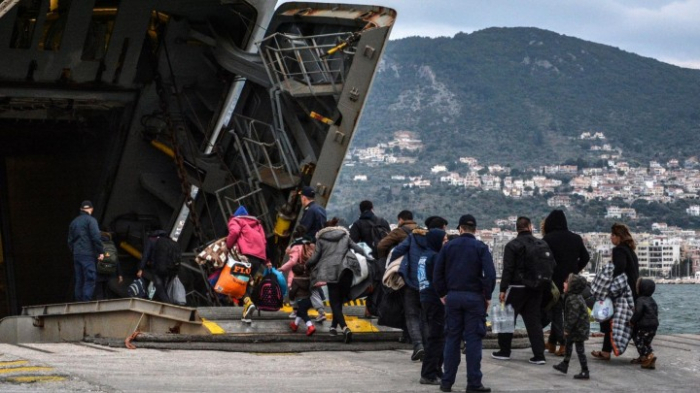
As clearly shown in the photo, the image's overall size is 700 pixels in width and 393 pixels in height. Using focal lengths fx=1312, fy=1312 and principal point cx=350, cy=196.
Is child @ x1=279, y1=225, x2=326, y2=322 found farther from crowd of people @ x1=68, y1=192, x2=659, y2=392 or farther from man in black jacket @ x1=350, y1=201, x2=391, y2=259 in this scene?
man in black jacket @ x1=350, y1=201, x2=391, y2=259

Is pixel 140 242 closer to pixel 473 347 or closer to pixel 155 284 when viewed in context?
pixel 155 284

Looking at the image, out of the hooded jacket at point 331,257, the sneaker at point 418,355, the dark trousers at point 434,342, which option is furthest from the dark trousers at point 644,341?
the hooded jacket at point 331,257

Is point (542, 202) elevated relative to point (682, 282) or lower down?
elevated

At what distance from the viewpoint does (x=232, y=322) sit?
14602mm

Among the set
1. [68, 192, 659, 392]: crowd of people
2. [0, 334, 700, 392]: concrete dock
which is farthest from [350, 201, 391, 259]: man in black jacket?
[0, 334, 700, 392]: concrete dock

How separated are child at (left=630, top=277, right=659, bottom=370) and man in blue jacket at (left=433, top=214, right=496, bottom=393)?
2502 millimetres

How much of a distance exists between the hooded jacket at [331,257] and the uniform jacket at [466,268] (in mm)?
2739

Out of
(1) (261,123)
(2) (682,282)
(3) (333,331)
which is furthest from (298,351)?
(2) (682,282)

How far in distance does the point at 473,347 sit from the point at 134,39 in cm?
991

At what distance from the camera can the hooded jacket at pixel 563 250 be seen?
13727mm

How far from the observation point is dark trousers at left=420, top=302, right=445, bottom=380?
A: 1145cm

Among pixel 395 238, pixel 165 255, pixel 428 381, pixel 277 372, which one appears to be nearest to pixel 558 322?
pixel 395 238

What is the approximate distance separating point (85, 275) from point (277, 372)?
16.3 ft

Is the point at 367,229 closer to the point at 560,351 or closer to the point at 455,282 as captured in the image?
the point at 560,351
